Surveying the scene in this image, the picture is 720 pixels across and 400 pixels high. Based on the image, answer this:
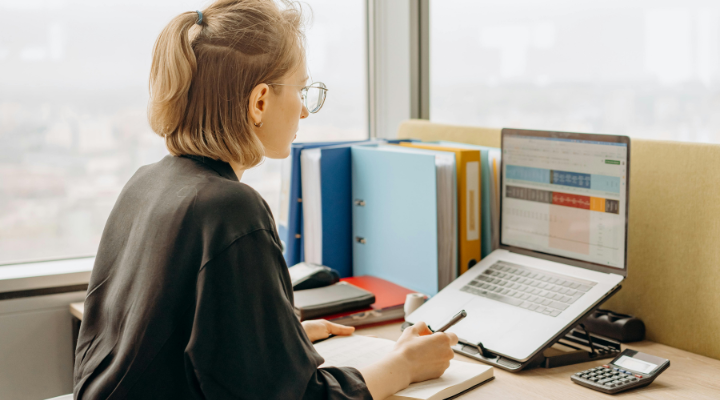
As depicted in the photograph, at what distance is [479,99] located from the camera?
2.30 m

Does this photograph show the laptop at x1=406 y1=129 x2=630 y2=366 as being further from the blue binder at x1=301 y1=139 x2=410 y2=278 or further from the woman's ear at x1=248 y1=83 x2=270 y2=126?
the woman's ear at x1=248 y1=83 x2=270 y2=126

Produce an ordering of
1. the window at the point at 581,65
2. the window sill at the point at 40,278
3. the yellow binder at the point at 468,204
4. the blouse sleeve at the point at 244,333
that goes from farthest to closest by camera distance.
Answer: the window at the point at 581,65 < the window sill at the point at 40,278 < the yellow binder at the point at 468,204 < the blouse sleeve at the point at 244,333

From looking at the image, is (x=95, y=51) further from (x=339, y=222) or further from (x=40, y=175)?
(x=339, y=222)

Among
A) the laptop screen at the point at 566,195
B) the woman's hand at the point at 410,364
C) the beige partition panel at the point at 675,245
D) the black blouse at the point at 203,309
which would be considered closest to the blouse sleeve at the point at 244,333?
the black blouse at the point at 203,309

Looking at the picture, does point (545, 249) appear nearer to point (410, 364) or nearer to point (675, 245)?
point (675, 245)

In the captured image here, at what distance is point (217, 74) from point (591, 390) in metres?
0.82

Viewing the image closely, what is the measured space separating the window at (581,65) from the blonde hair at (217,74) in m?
1.19

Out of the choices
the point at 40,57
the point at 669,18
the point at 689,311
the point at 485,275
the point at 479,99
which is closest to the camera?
the point at 689,311

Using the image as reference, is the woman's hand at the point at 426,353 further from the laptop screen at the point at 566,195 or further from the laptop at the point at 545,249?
the laptop screen at the point at 566,195

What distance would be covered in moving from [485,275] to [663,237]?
38 cm

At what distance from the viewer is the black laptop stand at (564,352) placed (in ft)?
3.62

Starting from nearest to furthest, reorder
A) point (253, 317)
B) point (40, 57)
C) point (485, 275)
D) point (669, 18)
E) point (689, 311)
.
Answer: point (253, 317) → point (689, 311) → point (485, 275) → point (40, 57) → point (669, 18)

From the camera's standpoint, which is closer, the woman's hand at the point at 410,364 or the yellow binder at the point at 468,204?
the woman's hand at the point at 410,364

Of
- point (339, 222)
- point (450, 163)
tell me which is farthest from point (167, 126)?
point (339, 222)
